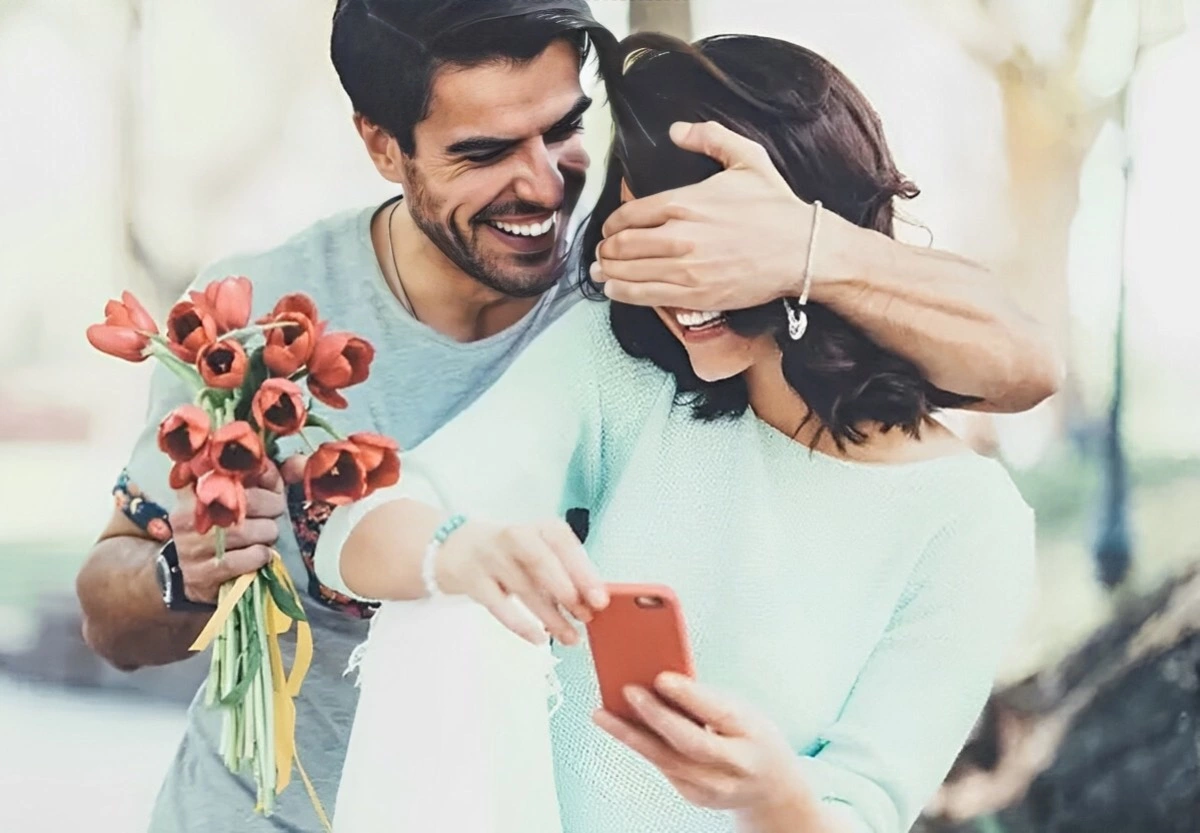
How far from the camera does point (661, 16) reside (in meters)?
1.28

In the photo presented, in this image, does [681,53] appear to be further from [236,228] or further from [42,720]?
[42,720]

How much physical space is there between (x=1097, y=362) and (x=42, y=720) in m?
1.19

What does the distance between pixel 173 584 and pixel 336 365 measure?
28 centimetres

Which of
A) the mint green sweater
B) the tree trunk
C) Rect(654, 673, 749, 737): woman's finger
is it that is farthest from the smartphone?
the tree trunk

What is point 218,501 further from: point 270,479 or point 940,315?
point 940,315

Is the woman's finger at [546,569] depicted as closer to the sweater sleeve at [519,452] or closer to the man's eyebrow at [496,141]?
the sweater sleeve at [519,452]

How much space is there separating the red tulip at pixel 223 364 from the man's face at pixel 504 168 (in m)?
0.24

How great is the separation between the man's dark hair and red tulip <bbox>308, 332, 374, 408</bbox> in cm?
21

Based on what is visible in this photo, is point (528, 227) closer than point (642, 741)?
No

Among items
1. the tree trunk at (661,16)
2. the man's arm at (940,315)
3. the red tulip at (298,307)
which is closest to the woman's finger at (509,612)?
the red tulip at (298,307)

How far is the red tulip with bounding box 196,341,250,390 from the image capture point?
116cm

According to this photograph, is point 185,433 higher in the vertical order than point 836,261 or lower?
lower

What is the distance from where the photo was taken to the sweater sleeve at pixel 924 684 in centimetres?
119

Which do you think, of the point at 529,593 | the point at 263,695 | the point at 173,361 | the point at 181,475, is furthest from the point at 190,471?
the point at 529,593
